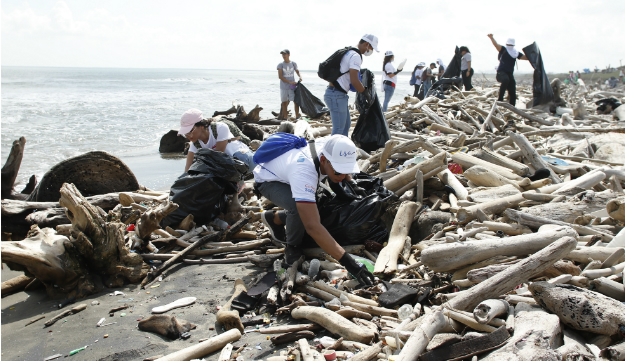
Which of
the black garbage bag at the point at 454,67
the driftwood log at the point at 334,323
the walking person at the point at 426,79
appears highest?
the black garbage bag at the point at 454,67

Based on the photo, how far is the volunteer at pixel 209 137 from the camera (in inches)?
193

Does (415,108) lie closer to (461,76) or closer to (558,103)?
(558,103)

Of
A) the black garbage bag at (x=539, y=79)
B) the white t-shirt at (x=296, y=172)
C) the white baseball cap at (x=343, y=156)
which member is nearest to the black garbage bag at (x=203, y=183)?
the white t-shirt at (x=296, y=172)

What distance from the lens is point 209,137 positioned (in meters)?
5.08

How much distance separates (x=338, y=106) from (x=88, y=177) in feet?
13.2

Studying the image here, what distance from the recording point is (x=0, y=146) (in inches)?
502

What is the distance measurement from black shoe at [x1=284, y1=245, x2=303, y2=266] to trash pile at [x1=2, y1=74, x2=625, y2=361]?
0.08 meters

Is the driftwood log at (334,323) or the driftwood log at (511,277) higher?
the driftwood log at (511,277)

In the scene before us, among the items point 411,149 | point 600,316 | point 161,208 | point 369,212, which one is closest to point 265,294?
point 369,212

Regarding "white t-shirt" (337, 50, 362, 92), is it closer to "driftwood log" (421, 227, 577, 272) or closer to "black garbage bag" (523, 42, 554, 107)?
"driftwood log" (421, 227, 577, 272)

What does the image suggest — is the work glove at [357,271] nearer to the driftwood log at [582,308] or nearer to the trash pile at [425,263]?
the trash pile at [425,263]

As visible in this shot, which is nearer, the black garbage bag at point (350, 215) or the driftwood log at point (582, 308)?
the driftwood log at point (582, 308)

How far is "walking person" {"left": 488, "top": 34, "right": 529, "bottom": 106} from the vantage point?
11.1 meters

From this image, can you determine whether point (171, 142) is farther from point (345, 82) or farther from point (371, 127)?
point (345, 82)
